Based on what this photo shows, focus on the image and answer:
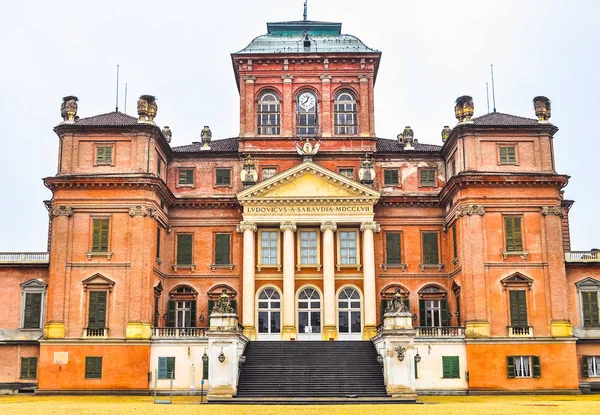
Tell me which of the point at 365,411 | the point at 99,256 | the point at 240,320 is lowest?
the point at 365,411

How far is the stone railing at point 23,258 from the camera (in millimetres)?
47438

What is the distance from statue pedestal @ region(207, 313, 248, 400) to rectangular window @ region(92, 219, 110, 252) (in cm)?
984

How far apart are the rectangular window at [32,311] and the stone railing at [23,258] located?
6.79 ft

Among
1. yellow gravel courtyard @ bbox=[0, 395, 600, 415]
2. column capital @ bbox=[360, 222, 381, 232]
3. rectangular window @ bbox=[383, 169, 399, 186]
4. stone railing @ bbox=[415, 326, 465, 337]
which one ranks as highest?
rectangular window @ bbox=[383, 169, 399, 186]

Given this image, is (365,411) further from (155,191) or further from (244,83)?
(244,83)

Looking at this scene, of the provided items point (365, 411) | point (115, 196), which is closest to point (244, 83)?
point (115, 196)

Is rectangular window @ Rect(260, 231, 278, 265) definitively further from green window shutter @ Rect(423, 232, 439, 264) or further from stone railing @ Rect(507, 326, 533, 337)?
stone railing @ Rect(507, 326, 533, 337)

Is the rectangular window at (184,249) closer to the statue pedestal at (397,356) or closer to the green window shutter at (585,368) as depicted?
the statue pedestal at (397,356)

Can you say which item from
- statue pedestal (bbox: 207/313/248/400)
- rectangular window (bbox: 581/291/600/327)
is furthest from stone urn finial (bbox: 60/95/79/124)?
rectangular window (bbox: 581/291/600/327)

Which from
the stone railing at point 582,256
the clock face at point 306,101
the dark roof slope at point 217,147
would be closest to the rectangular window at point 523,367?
the stone railing at point 582,256

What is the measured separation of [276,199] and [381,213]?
23.4ft

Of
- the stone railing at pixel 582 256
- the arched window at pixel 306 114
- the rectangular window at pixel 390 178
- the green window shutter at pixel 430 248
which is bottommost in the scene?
the stone railing at pixel 582 256

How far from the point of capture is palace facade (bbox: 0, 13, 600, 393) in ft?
143

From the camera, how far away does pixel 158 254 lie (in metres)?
47.7
